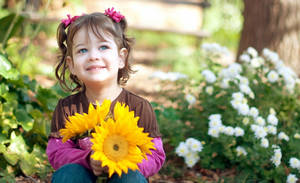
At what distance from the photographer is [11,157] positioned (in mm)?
2551

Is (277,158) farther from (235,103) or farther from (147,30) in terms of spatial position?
(147,30)

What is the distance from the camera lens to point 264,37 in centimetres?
398

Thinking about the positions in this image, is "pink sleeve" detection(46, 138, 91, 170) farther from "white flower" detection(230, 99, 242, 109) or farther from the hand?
"white flower" detection(230, 99, 242, 109)

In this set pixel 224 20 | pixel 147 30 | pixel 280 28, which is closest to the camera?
→ pixel 280 28

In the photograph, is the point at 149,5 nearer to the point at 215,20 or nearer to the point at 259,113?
the point at 215,20

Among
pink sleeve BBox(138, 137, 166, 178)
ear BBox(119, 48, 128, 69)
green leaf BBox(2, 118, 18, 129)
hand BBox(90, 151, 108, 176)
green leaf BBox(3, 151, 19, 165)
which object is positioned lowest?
green leaf BBox(3, 151, 19, 165)

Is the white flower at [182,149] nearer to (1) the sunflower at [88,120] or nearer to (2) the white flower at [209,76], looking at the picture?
(2) the white flower at [209,76]

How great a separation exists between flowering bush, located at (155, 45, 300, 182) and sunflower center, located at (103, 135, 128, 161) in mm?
1326

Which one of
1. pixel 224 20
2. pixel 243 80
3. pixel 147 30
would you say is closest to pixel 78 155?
pixel 243 80

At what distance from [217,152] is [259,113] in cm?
44

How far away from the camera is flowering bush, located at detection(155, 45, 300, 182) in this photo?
2750 millimetres

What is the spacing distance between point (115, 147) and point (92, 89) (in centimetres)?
54

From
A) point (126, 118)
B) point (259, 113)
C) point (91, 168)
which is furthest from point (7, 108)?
point (259, 113)

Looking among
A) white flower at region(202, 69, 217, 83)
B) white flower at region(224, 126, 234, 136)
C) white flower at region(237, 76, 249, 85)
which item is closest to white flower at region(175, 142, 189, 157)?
white flower at region(224, 126, 234, 136)
